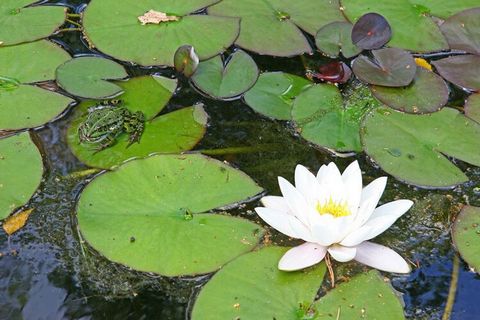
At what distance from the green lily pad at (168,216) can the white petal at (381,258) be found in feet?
1.47

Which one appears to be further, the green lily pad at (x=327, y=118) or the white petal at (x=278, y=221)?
the green lily pad at (x=327, y=118)

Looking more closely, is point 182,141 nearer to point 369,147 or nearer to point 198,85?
point 198,85

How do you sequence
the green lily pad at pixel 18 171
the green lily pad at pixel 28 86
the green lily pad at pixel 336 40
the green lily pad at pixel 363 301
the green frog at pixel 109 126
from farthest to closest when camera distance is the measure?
1. the green lily pad at pixel 336 40
2. the green lily pad at pixel 28 86
3. the green frog at pixel 109 126
4. the green lily pad at pixel 18 171
5. the green lily pad at pixel 363 301

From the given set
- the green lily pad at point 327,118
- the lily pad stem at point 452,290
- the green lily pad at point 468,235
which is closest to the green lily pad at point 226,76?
the green lily pad at point 327,118

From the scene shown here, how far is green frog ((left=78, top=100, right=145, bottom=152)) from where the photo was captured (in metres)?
3.20

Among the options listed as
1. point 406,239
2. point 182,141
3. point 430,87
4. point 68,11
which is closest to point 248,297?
point 406,239

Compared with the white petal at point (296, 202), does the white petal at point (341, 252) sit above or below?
below

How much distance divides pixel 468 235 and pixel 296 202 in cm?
81

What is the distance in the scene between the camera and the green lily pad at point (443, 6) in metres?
3.89

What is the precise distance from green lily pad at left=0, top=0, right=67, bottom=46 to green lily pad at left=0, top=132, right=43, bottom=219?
806mm

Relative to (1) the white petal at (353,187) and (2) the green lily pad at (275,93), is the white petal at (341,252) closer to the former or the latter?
(1) the white petal at (353,187)

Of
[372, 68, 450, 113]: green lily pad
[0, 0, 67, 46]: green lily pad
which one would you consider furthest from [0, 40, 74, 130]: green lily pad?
[372, 68, 450, 113]: green lily pad

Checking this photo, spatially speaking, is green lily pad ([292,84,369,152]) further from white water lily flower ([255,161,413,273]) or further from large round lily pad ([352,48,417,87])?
white water lily flower ([255,161,413,273])

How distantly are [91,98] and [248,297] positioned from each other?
1.53 metres
